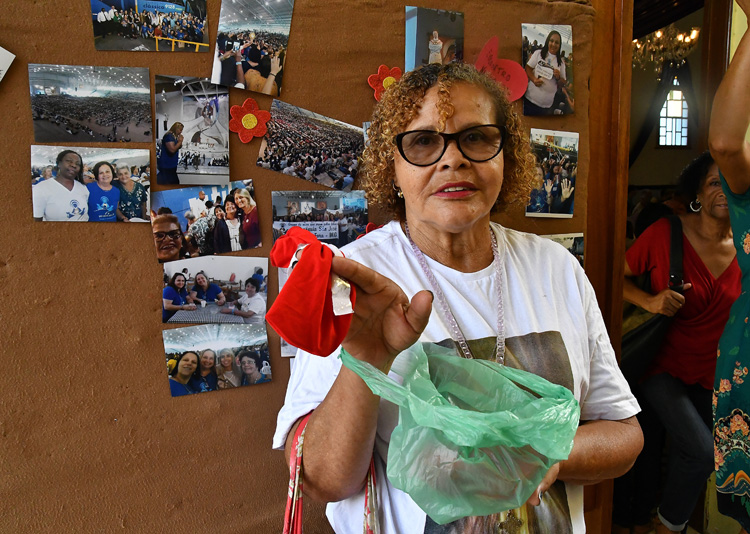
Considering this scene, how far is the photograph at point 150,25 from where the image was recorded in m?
1.04

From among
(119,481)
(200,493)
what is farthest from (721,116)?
(119,481)

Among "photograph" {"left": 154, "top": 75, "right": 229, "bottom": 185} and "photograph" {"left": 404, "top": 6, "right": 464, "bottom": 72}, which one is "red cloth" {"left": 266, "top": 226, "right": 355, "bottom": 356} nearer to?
"photograph" {"left": 154, "top": 75, "right": 229, "bottom": 185}

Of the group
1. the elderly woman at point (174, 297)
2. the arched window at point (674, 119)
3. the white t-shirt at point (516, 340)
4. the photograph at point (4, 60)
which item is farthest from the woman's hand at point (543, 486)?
the arched window at point (674, 119)

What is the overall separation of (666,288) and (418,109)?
151 centimetres

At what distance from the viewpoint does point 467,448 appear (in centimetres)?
70

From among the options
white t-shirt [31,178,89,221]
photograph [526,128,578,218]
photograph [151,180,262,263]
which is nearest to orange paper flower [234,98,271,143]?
photograph [151,180,262,263]

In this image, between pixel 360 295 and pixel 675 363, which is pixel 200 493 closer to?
pixel 360 295

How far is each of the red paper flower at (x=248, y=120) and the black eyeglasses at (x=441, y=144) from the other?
36 cm

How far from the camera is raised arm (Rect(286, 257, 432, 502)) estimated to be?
73 centimetres

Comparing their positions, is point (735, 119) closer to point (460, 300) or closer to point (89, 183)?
point (460, 300)

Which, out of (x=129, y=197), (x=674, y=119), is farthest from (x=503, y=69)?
(x=674, y=119)

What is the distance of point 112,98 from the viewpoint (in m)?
1.06

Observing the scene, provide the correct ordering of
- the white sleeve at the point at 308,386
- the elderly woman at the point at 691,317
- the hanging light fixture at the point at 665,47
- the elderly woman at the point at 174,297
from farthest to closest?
the hanging light fixture at the point at 665,47 < the elderly woman at the point at 691,317 < the elderly woman at the point at 174,297 < the white sleeve at the point at 308,386

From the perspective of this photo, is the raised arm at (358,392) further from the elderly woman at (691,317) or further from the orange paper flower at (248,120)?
the elderly woman at (691,317)
